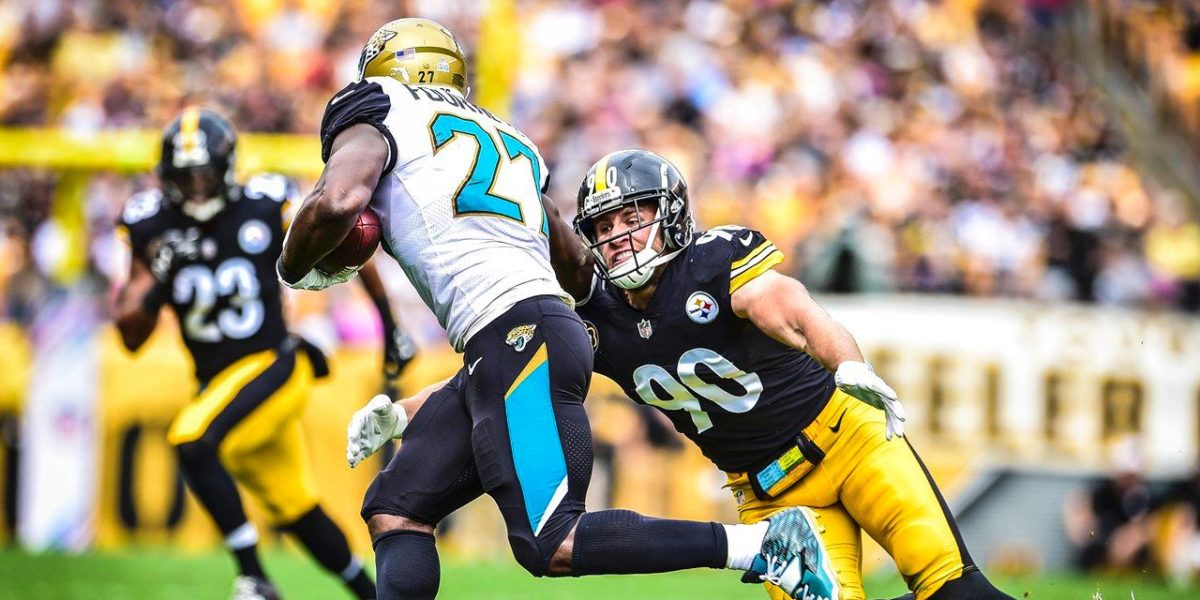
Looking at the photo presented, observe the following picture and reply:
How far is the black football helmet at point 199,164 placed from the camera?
6.72 meters

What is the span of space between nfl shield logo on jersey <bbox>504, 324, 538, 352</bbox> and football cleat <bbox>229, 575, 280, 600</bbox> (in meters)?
2.34

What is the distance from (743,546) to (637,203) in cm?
103

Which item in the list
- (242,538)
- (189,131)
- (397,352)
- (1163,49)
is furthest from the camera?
(1163,49)

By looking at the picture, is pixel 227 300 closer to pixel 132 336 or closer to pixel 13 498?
pixel 132 336

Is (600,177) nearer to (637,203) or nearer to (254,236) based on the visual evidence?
(637,203)

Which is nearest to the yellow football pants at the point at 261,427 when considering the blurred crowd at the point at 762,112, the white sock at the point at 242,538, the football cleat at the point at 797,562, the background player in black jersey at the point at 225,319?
the background player in black jersey at the point at 225,319

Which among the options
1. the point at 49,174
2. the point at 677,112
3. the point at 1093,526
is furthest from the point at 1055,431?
the point at 49,174

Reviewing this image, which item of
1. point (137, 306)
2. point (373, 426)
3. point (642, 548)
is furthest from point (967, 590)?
point (137, 306)

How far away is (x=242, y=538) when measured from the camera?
248 inches

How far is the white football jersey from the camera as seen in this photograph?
439 cm

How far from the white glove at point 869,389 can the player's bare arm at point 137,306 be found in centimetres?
357

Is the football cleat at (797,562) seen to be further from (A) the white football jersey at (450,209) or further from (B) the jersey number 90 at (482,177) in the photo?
(B) the jersey number 90 at (482,177)

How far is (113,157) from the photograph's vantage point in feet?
32.5

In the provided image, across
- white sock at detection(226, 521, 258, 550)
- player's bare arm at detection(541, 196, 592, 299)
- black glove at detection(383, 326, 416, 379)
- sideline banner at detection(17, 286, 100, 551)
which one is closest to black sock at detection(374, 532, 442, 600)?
player's bare arm at detection(541, 196, 592, 299)
